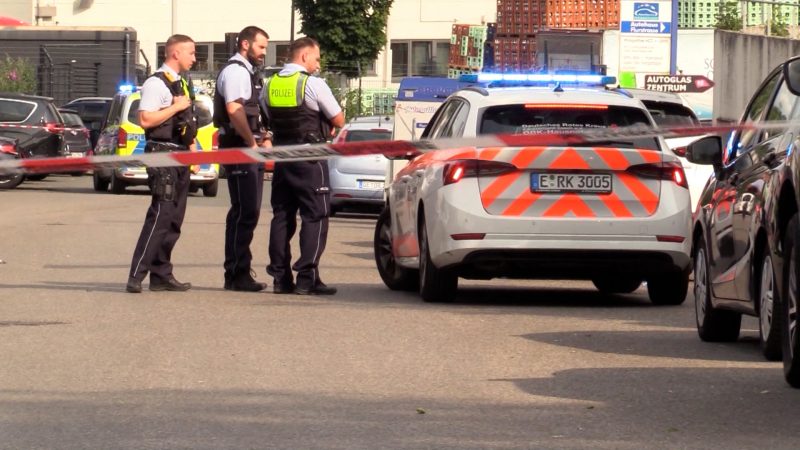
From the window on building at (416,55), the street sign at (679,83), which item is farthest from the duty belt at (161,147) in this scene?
the window on building at (416,55)

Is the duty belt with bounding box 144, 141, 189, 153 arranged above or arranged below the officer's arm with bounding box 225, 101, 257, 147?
below

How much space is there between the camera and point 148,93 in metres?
13.2

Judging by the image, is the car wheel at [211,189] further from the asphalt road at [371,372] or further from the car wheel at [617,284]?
the car wheel at [617,284]

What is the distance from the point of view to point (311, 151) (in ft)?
36.2

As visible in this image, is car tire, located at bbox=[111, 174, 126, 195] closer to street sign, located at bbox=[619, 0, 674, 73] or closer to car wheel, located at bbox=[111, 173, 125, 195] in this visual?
car wheel, located at bbox=[111, 173, 125, 195]

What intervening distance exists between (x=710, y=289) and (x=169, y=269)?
4607mm

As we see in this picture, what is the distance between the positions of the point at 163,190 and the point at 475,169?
8.57 feet

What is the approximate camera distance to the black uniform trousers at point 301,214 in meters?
13.1

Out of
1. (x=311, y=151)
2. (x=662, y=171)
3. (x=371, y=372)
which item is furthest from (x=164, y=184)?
(x=371, y=372)

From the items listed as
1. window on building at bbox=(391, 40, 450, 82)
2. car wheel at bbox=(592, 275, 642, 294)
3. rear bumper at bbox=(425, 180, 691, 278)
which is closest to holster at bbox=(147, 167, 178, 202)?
rear bumper at bbox=(425, 180, 691, 278)

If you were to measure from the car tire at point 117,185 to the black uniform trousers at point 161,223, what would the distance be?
19182 millimetres

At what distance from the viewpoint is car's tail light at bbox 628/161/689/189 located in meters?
11.9

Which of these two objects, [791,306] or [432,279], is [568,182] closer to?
[432,279]

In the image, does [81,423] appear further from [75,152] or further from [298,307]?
[75,152]
